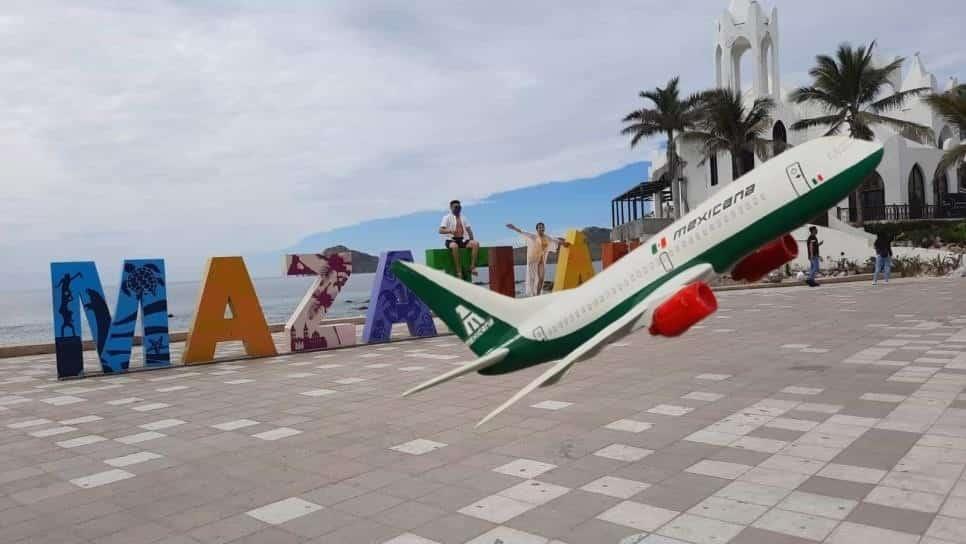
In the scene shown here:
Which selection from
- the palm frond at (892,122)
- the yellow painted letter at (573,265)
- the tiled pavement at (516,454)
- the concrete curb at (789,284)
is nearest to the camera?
the tiled pavement at (516,454)

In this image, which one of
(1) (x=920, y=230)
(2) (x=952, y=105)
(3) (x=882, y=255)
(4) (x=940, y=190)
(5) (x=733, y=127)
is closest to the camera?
(2) (x=952, y=105)

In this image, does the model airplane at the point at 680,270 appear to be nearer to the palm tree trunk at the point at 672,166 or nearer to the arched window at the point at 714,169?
the palm tree trunk at the point at 672,166

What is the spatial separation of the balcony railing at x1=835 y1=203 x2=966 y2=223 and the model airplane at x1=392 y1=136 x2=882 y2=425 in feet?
148

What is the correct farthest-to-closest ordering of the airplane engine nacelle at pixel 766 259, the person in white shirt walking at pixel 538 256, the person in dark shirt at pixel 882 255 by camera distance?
1. the person in dark shirt at pixel 882 255
2. the person in white shirt walking at pixel 538 256
3. the airplane engine nacelle at pixel 766 259

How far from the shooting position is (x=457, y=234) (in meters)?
17.1

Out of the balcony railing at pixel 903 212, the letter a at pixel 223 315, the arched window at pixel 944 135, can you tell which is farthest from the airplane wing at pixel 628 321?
the arched window at pixel 944 135

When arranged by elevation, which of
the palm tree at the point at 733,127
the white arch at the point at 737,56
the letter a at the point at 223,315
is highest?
the white arch at the point at 737,56

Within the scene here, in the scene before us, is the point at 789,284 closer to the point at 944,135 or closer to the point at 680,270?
the point at 680,270

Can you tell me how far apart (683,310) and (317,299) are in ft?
41.3

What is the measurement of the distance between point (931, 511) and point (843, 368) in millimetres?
6370

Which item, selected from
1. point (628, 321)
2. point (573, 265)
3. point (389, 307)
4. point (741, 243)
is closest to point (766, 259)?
point (741, 243)

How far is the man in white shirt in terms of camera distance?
16.8 m

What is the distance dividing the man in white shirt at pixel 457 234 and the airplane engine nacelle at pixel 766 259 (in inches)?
394

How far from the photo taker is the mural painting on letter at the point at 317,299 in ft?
54.4
